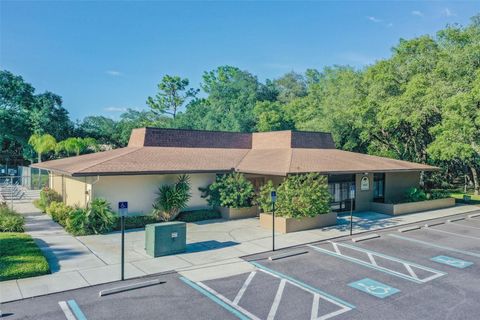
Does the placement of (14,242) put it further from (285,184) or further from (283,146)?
(283,146)

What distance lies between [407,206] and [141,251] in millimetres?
17013

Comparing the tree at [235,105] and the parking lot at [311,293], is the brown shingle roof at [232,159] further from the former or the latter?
Answer: the tree at [235,105]

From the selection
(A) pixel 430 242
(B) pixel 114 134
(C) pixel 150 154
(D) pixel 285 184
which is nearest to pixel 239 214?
(D) pixel 285 184

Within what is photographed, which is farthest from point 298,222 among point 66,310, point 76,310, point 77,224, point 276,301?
point 66,310

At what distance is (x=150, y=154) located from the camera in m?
19.9

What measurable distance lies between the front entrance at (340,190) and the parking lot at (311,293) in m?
7.67

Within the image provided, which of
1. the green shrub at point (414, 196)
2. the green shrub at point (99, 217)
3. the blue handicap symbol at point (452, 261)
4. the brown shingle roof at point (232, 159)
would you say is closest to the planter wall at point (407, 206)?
the green shrub at point (414, 196)

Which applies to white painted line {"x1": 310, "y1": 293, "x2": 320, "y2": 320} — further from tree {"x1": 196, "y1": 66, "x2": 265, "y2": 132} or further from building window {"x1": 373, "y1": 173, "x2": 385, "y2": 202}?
tree {"x1": 196, "y1": 66, "x2": 265, "y2": 132}

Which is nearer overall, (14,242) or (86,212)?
(14,242)

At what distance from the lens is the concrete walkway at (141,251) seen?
396 inches

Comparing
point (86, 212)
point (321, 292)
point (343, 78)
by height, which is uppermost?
point (343, 78)

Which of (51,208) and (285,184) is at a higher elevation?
(285,184)

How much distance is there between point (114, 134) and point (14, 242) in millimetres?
42858

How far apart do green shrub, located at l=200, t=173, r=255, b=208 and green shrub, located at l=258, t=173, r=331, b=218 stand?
72.8 inches
